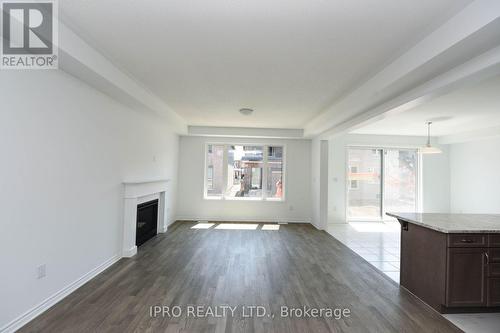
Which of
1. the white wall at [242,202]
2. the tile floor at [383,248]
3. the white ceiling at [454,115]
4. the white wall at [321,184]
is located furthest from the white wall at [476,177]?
the white wall at [242,202]

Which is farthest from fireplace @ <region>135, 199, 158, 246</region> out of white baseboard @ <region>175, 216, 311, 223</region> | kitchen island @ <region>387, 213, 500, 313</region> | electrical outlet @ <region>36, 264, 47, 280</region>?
kitchen island @ <region>387, 213, 500, 313</region>

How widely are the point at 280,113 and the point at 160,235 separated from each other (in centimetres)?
362

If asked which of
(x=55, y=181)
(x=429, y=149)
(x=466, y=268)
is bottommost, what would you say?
(x=466, y=268)

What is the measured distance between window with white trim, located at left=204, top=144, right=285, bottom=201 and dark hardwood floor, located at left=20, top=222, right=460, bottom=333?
2.54 metres

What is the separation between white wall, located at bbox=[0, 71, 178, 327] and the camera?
216cm

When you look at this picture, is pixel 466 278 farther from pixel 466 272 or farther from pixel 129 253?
pixel 129 253

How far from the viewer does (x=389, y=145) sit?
7418 mm

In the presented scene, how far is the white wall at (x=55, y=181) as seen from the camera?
2160 millimetres

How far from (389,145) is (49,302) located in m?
8.00

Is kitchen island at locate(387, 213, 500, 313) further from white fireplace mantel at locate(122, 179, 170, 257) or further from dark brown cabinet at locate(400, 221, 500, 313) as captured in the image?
white fireplace mantel at locate(122, 179, 170, 257)

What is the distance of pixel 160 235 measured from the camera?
218 inches

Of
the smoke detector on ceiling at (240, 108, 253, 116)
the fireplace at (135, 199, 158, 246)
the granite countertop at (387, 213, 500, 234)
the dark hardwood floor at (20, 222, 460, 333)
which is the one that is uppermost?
the smoke detector on ceiling at (240, 108, 253, 116)

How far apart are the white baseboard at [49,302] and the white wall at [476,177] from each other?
8.58 meters

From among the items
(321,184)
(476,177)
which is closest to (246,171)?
(321,184)
